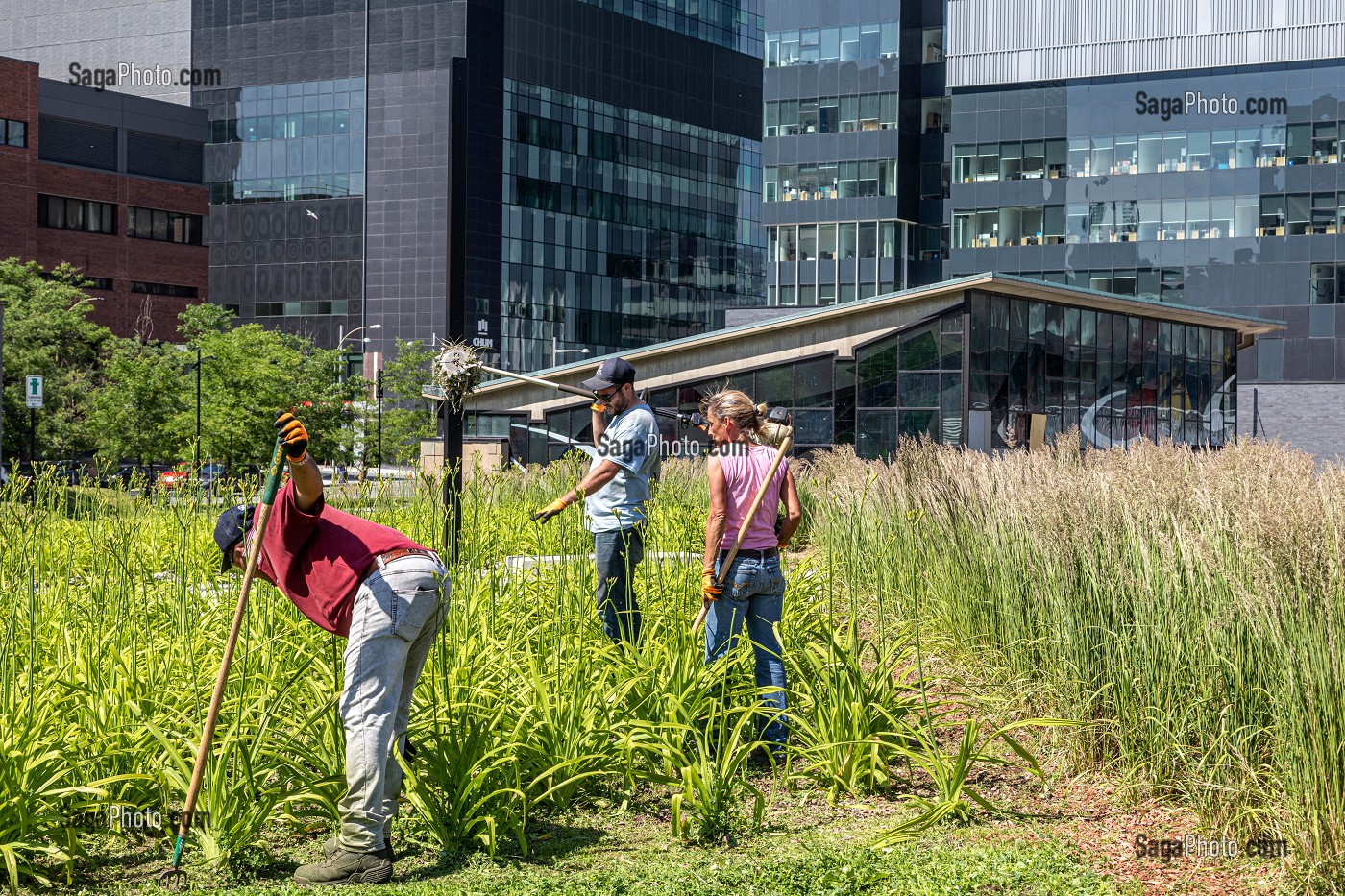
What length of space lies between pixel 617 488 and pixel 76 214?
83303 mm

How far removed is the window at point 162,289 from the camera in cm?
8500

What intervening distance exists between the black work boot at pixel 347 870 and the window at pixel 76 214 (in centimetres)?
8444

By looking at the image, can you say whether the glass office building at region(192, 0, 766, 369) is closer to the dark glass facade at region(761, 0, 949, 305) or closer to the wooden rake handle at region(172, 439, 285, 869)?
the dark glass facade at region(761, 0, 949, 305)

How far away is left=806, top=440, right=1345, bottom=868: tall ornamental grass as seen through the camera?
5.17 m

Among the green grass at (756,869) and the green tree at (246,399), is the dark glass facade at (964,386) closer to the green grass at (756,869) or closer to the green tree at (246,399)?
the green tree at (246,399)

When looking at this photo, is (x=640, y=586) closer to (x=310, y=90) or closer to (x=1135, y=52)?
(x=1135, y=52)

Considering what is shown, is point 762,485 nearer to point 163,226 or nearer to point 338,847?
point 338,847

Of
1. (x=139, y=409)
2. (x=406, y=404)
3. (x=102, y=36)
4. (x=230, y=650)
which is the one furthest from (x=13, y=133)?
(x=230, y=650)

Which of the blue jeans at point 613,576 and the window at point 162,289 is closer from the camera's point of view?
the blue jeans at point 613,576

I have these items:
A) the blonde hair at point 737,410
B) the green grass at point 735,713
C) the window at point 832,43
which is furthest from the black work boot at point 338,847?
the window at point 832,43

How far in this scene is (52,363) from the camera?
4628 cm

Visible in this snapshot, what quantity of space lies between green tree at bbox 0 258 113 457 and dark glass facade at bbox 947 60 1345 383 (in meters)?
39.0

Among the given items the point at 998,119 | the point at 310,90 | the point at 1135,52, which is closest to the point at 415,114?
the point at 310,90

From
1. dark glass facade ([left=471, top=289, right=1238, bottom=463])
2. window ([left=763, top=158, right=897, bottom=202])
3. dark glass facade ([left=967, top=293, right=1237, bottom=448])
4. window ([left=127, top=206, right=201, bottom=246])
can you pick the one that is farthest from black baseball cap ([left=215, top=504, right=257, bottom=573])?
window ([left=127, top=206, right=201, bottom=246])
